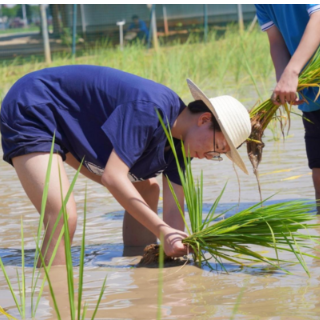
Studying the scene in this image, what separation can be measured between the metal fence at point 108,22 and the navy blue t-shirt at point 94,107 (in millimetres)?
9577

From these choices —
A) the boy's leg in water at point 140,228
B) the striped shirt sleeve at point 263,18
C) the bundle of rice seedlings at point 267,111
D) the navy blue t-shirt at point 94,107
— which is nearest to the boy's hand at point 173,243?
the navy blue t-shirt at point 94,107

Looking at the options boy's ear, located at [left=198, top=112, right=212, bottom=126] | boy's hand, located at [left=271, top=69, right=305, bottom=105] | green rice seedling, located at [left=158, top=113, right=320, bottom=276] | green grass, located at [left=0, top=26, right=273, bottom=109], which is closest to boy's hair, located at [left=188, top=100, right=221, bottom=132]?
boy's ear, located at [left=198, top=112, right=212, bottom=126]

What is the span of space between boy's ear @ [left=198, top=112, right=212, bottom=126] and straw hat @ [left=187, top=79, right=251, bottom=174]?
0.03 metres

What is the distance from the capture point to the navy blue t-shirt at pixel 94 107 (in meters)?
2.45

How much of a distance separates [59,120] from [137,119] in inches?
16.0

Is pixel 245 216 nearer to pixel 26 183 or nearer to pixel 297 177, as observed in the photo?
pixel 26 183

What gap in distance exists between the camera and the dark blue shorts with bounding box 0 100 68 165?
2.61 meters

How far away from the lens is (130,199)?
2.42m

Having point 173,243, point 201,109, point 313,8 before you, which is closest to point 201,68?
point 313,8

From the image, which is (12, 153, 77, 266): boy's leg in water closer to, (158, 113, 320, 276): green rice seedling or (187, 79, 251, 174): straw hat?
(158, 113, 320, 276): green rice seedling

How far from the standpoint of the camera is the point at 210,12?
1722cm

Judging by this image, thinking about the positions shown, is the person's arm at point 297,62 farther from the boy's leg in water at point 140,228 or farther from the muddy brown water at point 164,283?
the boy's leg in water at point 140,228

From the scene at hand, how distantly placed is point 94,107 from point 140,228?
700mm

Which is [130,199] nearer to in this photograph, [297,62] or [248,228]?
[248,228]
